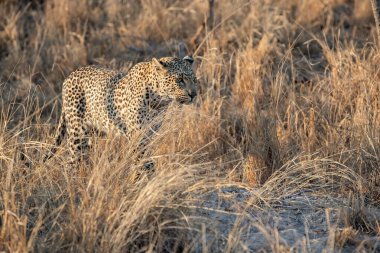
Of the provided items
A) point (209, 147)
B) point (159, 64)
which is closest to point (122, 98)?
point (159, 64)

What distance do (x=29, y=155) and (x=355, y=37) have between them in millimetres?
5879

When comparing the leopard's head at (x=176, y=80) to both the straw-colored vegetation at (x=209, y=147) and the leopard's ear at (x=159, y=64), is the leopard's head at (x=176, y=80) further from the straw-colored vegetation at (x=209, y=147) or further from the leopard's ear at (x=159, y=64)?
the straw-colored vegetation at (x=209, y=147)

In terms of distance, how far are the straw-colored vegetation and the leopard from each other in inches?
7.2

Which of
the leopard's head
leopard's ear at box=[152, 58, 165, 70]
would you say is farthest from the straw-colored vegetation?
leopard's ear at box=[152, 58, 165, 70]

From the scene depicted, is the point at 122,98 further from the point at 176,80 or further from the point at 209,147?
the point at 209,147

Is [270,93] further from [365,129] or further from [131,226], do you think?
[131,226]

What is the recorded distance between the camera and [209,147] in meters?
7.09

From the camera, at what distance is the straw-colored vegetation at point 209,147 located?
4.74 metres

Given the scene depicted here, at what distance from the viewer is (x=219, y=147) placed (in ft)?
23.4

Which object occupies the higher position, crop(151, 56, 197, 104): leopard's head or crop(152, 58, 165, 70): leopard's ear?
crop(152, 58, 165, 70): leopard's ear

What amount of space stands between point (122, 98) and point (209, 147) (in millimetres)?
912

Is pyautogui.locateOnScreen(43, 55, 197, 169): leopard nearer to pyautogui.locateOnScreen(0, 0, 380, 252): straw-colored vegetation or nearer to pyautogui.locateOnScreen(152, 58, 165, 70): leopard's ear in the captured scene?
pyautogui.locateOnScreen(152, 58, 165, 70): leopard's ear

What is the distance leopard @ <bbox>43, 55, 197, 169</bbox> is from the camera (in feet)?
21.7

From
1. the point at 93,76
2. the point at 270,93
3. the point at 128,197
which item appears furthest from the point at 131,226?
the point at 270,93
